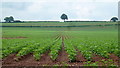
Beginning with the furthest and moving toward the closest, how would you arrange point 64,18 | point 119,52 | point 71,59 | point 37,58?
point 64,18
point 119,52
point 37,58
point 71,59

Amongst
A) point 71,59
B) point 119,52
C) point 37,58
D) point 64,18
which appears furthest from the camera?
point 64,18

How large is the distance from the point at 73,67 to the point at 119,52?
626 centimetres

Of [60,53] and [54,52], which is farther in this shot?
[60,53]

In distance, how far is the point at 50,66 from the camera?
11.3 meters

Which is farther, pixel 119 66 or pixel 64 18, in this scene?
pixel 64 18

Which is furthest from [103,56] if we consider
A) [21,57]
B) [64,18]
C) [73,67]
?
[64,18]

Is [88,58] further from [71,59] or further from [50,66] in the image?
[50,66]

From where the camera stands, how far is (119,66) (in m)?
11.3

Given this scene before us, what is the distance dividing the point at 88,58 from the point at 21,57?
504 centimetres

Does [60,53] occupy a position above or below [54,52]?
below

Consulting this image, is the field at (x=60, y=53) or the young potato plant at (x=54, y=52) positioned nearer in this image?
the field at (x=60, y=53)

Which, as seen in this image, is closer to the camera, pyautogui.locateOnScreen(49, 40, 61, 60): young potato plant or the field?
the field

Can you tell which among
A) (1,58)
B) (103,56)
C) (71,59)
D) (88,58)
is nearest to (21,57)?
(1,58)

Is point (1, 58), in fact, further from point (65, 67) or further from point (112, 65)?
point (112, 65)
